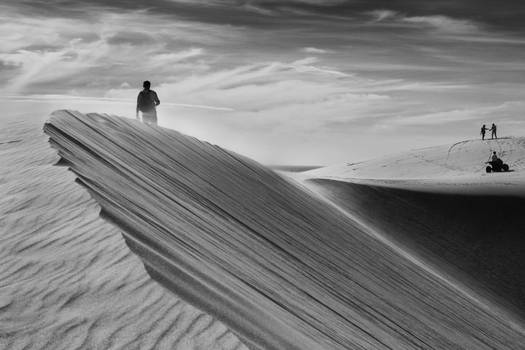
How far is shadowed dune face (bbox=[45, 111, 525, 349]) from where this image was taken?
13.8 ft

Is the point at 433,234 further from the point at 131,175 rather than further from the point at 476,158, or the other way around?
the point at 476,158

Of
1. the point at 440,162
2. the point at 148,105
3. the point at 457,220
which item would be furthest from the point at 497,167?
the point at 148,105

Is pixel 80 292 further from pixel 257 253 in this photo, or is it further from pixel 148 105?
pixel 148 105

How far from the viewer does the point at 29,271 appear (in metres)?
3.81

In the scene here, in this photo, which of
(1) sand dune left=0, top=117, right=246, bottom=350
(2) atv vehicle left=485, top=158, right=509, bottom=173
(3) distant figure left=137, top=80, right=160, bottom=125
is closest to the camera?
(1) sand dune left=0, top=117, right=246, bottom=350

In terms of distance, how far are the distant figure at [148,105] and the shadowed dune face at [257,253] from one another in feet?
3.16

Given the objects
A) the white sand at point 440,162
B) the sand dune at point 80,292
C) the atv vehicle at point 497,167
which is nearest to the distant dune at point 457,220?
the atv vehicle at point 497,167

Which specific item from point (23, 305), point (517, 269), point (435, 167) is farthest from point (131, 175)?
point (435, 167)

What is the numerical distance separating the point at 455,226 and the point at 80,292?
53.6 feet

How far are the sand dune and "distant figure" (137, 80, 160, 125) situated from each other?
7.79 metres

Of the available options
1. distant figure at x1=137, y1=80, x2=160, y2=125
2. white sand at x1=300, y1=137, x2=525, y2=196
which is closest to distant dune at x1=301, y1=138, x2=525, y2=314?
distant figure at x1=137, y1=80, x2=160, y2=125

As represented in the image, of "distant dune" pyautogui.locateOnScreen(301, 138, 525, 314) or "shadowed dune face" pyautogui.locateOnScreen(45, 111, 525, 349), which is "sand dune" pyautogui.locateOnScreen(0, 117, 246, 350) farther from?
"distant dune" pyautogui.locateOnScreen(301, 138, 525, 314)

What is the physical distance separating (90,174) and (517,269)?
1278 centimetres

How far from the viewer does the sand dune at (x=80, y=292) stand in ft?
9.91
